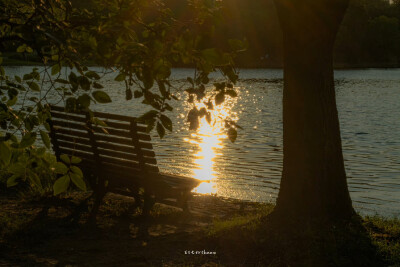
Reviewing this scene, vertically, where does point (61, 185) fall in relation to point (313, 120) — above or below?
above

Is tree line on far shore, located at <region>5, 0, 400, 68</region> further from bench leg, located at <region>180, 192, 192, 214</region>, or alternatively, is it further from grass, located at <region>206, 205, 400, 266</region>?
grass, located at <region>206, 205, 400, 266</region>

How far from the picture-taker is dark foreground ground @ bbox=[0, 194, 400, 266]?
5.68 m

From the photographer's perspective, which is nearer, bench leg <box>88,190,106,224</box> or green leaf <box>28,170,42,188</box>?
green leaf <box>28,170,42,188</box>

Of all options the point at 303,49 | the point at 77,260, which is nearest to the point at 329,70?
the point at 303,49

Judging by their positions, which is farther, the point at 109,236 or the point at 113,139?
the point at 113,139

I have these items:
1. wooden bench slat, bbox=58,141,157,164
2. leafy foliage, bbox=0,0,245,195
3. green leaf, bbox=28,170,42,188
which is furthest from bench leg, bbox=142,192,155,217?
green leaf, bbox=28,170,42,188

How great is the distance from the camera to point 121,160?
7.37 meters

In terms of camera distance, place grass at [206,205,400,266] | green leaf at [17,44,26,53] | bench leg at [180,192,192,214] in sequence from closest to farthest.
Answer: green leaf at [17,44,26,53] → grass at [206,205,400,266] → bench leg at [180,192,192,214]

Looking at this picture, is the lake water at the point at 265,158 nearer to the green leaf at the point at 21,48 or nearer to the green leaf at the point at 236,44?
the green leaf at the point at 236,44

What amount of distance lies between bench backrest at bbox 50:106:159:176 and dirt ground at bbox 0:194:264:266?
0.66 meters

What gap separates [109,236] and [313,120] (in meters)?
2.67

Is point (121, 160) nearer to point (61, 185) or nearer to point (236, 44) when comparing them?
point (236, 44)

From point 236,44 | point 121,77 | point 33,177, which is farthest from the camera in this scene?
point 121,77

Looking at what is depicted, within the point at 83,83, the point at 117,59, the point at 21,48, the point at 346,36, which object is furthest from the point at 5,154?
the point at 346,36
